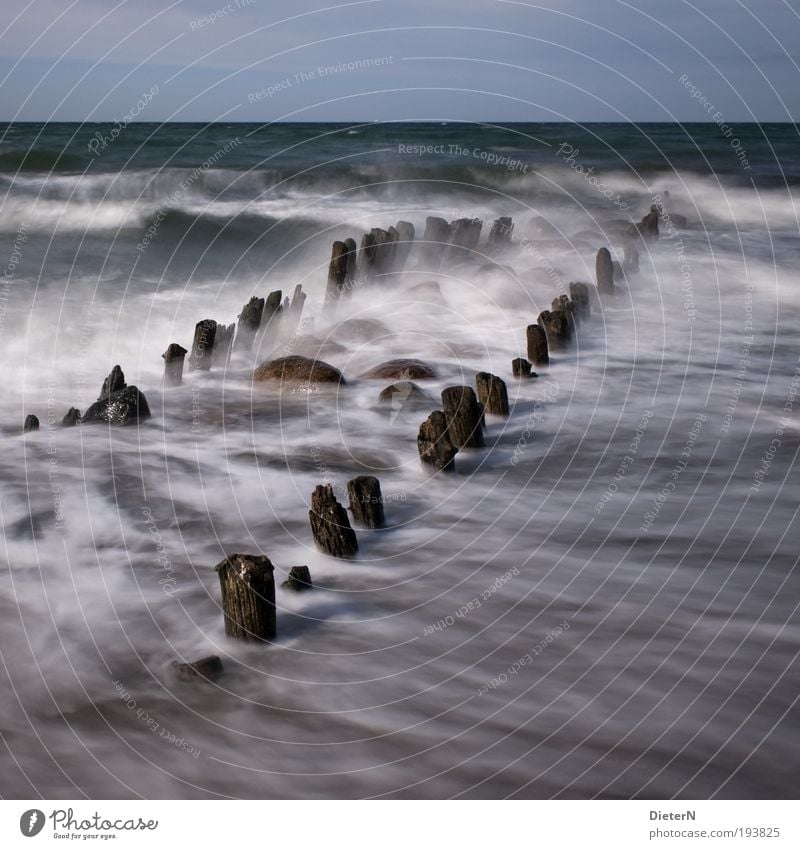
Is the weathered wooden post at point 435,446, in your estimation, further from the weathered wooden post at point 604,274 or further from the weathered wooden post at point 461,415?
the weathered wooden post at point 604,274

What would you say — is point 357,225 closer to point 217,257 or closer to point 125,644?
point 217,257

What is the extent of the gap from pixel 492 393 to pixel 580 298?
466 cm

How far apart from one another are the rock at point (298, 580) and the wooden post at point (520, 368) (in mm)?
5313

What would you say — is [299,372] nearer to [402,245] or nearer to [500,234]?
[402,245]

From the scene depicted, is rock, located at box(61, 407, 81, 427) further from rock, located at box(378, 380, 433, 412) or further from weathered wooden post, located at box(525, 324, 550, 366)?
weathered wooden post, located at box(525, 324, 550, 366)

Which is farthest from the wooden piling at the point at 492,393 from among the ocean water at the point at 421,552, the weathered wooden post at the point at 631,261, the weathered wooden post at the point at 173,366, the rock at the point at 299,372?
the weathered wooden post at the point at 631,261

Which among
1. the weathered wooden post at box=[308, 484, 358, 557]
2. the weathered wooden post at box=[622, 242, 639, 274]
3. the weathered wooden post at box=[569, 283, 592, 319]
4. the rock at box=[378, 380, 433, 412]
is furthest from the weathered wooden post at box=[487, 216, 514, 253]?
the weathered wooden post at box=[308, 484, 358, 557]

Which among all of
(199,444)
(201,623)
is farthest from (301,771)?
(199,444)

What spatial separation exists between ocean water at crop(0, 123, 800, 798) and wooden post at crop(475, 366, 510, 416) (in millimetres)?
222

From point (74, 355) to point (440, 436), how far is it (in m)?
6.48

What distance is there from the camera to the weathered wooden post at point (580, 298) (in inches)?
513

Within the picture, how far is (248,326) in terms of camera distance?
11812 millimetres

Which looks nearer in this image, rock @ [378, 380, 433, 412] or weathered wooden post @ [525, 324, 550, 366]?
rock @ [378, 380, 433, 412]

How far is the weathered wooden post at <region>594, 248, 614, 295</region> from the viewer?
14.6 metres
